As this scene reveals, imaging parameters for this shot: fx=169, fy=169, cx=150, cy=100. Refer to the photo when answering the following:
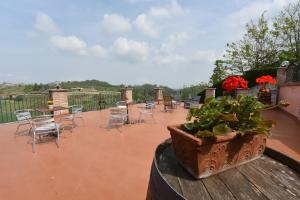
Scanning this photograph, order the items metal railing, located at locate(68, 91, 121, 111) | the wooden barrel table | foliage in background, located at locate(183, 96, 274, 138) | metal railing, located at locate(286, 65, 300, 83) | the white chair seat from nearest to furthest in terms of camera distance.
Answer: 1. the wooden barrel table
2. foliage in background, located at locate(183, 96, 274, 138)
3. the white chair seat
4. metal railing, located at locate(286, 65, 300, 83)
5. metal railing, located at locate(68, 91, 121, 111)

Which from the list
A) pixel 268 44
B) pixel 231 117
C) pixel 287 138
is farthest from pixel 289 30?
pixel 231 117

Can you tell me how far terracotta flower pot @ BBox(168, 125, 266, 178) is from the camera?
792 mm

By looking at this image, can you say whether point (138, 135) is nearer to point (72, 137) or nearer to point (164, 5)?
point (72, 137)

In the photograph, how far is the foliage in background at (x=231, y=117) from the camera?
880 mm

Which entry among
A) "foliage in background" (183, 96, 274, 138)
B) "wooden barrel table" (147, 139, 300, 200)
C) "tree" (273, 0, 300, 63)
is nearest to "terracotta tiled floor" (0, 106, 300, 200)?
"wooden barrel table" (147, 139, 300, 200)

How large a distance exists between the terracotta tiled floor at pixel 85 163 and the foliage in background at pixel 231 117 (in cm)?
156

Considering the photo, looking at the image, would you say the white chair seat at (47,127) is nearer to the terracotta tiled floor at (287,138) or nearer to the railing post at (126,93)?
the terracotta tiled floor at (287,138)

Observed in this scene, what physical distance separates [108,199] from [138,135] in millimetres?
2306

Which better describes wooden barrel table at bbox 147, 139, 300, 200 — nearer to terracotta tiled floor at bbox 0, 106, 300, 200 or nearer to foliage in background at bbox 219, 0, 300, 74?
terracotta tiled floor at bbox 0, 106, 300, 200

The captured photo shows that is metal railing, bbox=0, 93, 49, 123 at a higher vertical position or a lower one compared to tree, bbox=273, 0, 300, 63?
lower

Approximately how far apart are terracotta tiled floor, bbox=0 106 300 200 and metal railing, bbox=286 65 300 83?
146 inches

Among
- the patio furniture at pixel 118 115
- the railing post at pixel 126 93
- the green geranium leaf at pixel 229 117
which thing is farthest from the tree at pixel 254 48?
the green geranium leaf at pixel 229 117

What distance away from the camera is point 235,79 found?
1567 mm

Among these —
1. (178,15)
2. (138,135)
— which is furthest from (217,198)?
(178,15)
